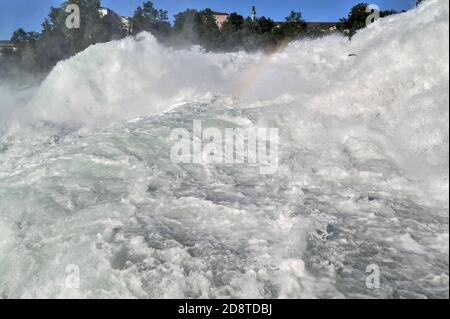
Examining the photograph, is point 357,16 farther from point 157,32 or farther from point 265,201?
point 265,201

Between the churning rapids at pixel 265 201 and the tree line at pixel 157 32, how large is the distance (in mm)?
30012

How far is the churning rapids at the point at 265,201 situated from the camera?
4762 millimetres

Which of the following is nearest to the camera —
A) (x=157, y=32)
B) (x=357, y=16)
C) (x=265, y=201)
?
(x=265, y=201)

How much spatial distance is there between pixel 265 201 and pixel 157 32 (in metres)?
46.2

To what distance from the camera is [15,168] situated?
8859 millimetres

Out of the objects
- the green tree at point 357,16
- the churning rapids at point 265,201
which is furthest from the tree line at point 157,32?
the churning rapids at point 265,201

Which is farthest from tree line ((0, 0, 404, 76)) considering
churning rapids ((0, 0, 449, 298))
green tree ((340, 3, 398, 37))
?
churning rapids ((0, 0, 449, 298))

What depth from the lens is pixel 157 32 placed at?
4975 centimetres

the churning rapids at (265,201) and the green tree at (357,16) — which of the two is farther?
the green tree at (357,16)

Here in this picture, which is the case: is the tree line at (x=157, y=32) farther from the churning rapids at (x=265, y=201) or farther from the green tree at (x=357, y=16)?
the churning rapids at (x=265, y=201)

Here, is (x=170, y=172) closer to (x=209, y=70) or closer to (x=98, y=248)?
(x=98, y=248)

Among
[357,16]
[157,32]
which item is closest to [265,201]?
[357,16]

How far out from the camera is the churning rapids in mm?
4762
